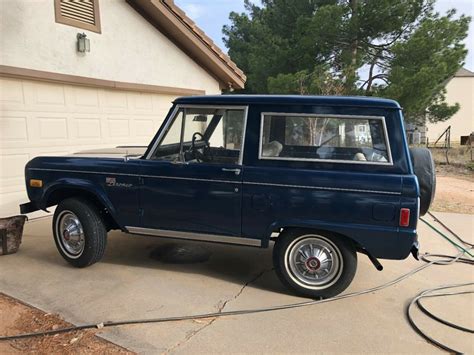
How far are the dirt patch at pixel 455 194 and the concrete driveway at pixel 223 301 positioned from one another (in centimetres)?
296

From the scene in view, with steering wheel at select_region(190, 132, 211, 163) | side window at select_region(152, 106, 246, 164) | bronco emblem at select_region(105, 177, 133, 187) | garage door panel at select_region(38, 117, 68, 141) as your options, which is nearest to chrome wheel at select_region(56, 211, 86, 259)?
bronco emblem at select_region(105, 177, 133, 187)

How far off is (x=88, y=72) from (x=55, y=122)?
116cm

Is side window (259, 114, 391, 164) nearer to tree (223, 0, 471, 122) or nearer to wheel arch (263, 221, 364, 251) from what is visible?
wheel arch (263, 221, 364, 251)

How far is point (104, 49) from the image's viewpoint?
7945 mm

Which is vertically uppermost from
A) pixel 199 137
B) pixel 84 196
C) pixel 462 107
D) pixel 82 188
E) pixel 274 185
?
pixel 462 107

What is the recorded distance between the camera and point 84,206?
15.2ft

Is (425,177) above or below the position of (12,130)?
below

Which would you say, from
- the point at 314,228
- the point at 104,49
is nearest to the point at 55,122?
the point at 104,49

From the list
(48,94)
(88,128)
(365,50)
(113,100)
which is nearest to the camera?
(48,94)

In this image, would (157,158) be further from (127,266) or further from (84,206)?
(127,266)

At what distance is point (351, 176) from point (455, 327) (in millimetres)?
1503

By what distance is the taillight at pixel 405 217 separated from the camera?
353cm

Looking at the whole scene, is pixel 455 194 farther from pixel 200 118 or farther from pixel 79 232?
pixel 79 232

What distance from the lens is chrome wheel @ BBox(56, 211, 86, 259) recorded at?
4668 mm
